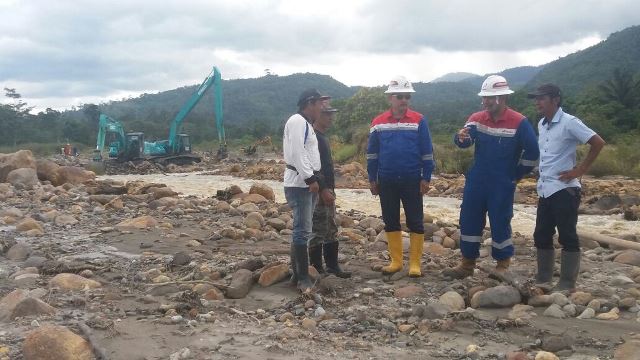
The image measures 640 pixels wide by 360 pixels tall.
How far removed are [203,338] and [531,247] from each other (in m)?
4.64

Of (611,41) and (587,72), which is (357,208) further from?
(611,41)

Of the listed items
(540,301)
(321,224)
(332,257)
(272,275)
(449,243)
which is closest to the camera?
(540,301)

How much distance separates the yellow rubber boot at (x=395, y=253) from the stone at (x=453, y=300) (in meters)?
0.90

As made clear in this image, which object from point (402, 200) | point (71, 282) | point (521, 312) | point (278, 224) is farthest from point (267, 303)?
point (278, 224)

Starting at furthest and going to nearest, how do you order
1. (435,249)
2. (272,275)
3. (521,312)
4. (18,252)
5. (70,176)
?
(70,176), (435,249), (18,252), (272,275), (521,312)

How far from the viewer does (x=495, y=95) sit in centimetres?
500

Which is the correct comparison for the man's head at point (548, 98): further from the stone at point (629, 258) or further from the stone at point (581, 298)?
the stone at point (629, 258)

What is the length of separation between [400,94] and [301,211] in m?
1.25

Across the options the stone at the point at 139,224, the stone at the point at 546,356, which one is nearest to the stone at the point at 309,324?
the stone at the point at 546,356

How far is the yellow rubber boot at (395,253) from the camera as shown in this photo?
18.2 ft

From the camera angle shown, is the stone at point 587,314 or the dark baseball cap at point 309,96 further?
the dark baseball cap at point 309,96

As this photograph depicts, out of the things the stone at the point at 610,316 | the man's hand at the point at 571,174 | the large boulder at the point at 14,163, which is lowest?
the stone at the point at 610,316

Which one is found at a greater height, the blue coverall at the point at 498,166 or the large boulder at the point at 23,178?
the blue coverall at the point at 498,166

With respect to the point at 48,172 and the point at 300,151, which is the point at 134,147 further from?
the point at 300,151
